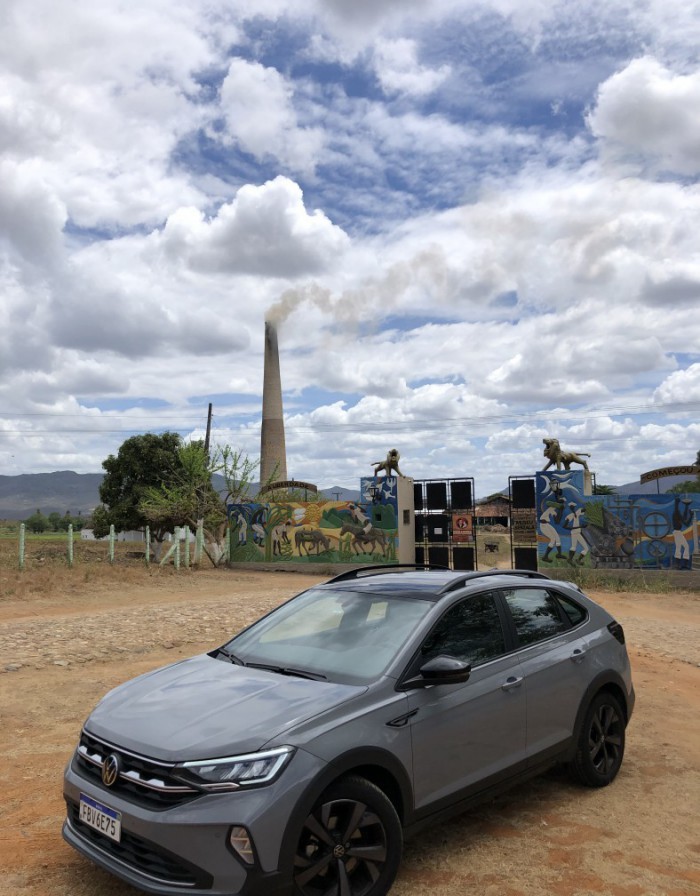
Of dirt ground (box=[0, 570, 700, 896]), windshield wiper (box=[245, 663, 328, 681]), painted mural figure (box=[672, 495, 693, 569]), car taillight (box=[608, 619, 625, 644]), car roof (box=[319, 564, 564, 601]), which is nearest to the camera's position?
dirt ground (box=[0, 570, 700, 896])

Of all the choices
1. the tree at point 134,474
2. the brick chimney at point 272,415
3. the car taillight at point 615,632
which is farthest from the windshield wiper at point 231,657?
the brick chimney at point 272,415

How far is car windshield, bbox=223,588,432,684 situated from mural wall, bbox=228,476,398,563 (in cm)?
2033

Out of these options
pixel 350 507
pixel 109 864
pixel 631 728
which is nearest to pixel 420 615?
pixel 109 864

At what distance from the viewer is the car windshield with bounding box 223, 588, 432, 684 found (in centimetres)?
413

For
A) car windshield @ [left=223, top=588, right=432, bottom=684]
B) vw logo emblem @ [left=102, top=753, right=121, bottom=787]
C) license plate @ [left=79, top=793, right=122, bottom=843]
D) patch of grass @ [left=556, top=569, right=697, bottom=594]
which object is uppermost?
car windshield @ [left=223, top=588, right=432, bottom=684]

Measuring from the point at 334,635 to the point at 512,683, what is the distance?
1112 millimetres

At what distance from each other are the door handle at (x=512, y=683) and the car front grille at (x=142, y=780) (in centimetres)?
201

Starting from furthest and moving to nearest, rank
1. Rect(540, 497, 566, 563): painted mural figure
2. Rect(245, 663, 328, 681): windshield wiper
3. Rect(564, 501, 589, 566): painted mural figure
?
Rect(540, 497, 566, 563): painted mural figure < Rect(564, 501, 589, 566): painted mural figure < Rect(245, 663, 328, 681): windshield wiper

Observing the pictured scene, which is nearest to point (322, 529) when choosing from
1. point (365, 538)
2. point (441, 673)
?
point (365, 538)

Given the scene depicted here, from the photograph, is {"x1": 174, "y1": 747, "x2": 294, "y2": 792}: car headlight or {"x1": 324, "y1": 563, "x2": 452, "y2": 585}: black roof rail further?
{"x1": 324, "y1": 563, "x2": 452, "y2": 585}: black roof rail

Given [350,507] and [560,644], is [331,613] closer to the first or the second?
[560,644]

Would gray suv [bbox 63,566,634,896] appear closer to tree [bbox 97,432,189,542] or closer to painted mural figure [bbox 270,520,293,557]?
painted mural figure [bbox 270,520,293,557]

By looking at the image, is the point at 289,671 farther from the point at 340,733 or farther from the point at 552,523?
the point at 552,523

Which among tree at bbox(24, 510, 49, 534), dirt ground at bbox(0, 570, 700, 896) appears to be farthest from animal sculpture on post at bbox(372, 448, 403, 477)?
tree at bbox(24, 510, 49, 534)
